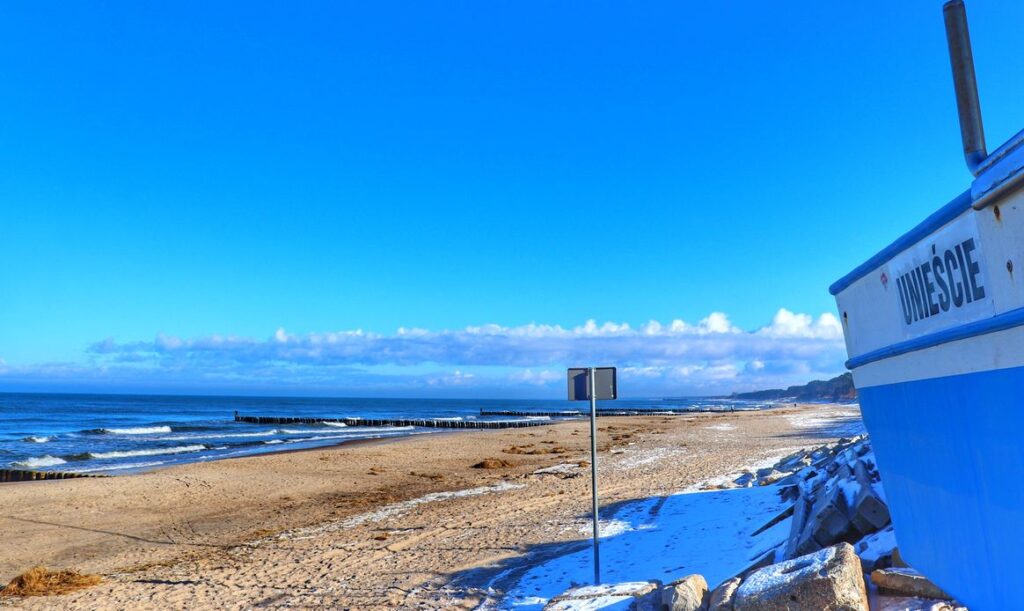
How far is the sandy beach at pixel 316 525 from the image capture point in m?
7.70

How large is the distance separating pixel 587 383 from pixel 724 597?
2.91 meters

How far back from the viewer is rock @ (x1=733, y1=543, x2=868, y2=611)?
3.80 meters

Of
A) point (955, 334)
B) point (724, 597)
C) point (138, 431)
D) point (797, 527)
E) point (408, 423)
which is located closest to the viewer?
point (955, 334)

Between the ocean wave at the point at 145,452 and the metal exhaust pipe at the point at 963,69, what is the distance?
29.6 metres

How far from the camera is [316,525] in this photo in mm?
11695

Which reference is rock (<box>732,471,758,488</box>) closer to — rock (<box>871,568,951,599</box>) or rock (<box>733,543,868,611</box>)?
rock (<box>871,568,951,599</box>)

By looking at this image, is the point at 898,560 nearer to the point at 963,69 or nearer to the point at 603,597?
the point at 603,597

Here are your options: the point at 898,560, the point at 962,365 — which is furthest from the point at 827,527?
the point at 962,365

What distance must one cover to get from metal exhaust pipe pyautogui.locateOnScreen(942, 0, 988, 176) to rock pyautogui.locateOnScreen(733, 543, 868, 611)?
245cm

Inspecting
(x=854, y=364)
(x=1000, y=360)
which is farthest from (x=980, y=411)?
(x=854, y=364)

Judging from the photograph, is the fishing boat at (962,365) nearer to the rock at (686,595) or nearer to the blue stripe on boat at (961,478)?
the blue stripe on boat at (961,478)

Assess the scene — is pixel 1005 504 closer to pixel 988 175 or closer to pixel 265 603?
pixel 988 175

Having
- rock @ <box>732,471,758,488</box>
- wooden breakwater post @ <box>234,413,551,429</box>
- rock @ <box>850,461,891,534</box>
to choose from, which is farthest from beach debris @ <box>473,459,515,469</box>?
wooden breakwater post @ <box>234,413,551,429</box>

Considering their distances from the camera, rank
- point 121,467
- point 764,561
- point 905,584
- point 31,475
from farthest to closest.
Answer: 1. point 121,467
2. point 31,475
3. point 764,561
4. point 905,584
